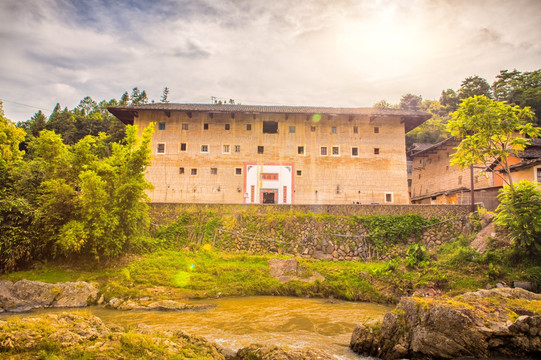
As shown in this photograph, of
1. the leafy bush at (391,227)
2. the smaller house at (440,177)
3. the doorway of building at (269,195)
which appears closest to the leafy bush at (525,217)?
the leafy bush at (391,227)

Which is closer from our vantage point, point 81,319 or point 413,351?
point 81,319

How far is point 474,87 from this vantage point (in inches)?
1951

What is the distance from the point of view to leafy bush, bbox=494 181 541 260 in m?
14.8

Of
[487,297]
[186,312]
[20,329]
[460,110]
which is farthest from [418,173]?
[20,329]

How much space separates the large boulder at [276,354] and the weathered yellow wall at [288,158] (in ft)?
72.0

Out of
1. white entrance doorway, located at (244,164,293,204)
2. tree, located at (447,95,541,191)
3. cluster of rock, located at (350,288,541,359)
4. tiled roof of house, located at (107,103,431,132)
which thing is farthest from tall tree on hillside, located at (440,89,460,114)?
cluster of rock, located at (350,288,541,359)

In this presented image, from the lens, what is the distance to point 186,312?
1235 centimetres

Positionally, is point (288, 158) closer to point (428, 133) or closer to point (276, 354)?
point (276, 354)

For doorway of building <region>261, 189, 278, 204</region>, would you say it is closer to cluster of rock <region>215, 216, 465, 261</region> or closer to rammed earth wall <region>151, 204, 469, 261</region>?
rammed earth wall <region>151, 204, 469, 261</region>

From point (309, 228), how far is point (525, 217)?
10797 mm

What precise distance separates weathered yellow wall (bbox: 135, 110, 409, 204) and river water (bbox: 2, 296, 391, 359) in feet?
50.2

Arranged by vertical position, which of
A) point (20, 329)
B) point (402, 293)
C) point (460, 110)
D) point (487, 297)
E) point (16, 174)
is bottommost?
point (402, 293)

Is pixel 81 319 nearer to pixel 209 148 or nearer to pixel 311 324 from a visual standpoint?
pixel 311 324

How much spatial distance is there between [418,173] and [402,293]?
2705cm
